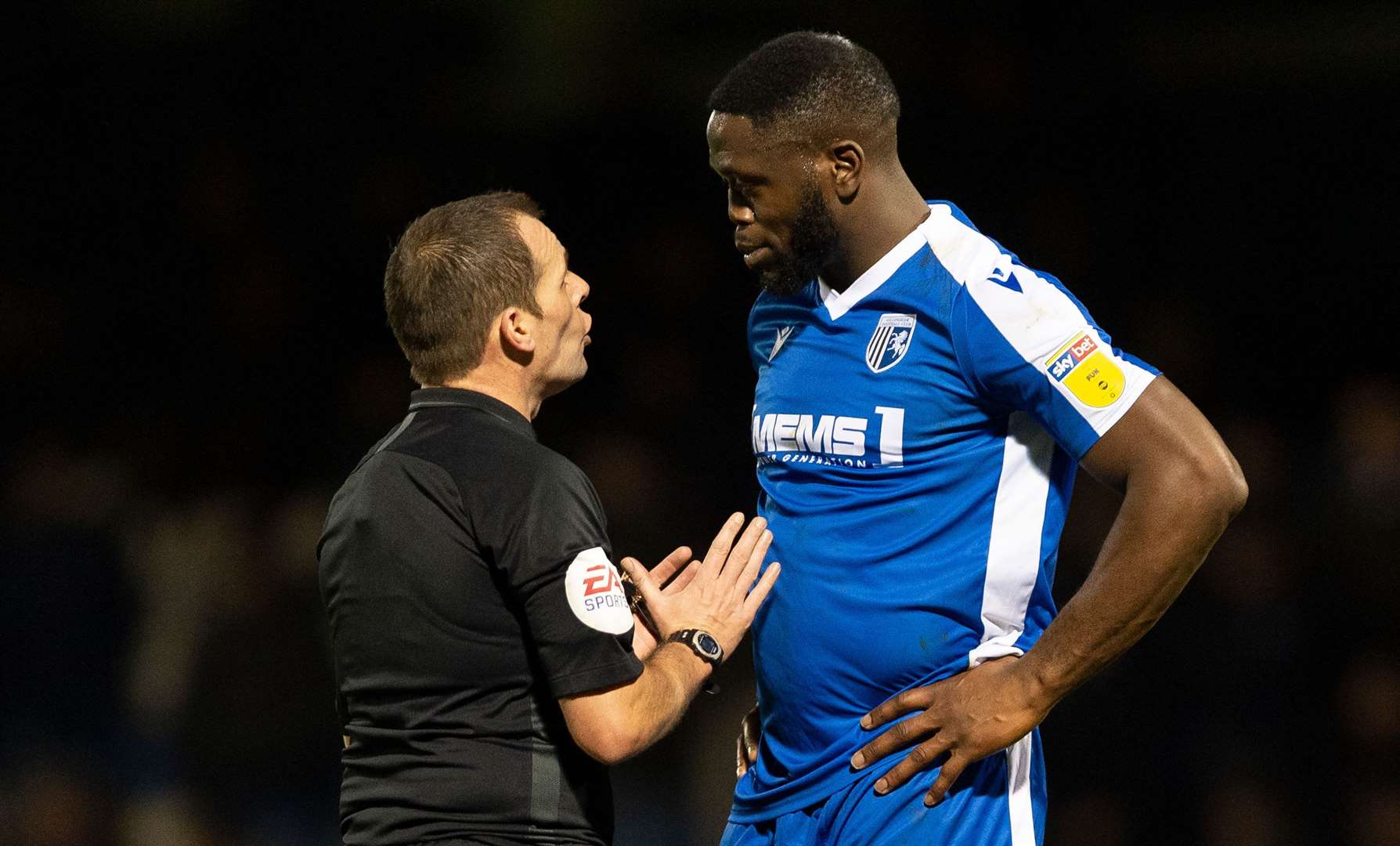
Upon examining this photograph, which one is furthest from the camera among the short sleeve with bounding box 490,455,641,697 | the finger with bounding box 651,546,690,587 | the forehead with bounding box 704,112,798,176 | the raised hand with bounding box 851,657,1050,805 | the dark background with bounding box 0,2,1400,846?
the dark background with bounding box 0,2,1400,846

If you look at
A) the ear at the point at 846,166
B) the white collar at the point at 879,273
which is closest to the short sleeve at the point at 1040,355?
the white collar at the point at 879,273

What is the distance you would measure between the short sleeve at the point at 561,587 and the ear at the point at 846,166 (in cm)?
74

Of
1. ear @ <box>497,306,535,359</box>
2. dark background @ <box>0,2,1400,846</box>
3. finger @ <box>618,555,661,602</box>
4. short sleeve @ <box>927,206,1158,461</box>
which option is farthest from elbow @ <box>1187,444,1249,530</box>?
dark background @ <box>0,2,1400,846</box>

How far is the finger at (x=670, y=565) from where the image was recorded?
260 centimetres

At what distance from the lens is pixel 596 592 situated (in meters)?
2.12

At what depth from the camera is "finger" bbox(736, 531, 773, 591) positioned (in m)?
2.40

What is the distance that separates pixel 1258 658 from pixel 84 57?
213 inches

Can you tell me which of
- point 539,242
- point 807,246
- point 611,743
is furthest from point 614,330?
point 611,743

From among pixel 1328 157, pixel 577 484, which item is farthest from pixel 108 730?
pixel 1328 157

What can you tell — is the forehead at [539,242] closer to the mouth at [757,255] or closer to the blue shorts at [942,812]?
the mouth at [757,255]

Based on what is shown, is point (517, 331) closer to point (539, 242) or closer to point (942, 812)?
point (539, 242)

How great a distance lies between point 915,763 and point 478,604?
72 cm

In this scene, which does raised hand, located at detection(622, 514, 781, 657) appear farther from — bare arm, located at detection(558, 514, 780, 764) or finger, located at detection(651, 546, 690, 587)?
finger, located at detection(651, 546, 690, 587)

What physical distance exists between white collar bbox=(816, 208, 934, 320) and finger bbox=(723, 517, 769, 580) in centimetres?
38
